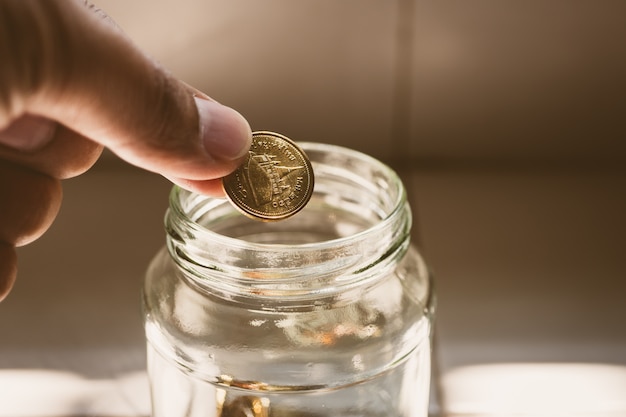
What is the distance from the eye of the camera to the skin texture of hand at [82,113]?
433 millimetres

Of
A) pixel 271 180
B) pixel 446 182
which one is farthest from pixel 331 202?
pixel 446 182

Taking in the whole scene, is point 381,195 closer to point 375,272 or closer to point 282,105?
point 375,272

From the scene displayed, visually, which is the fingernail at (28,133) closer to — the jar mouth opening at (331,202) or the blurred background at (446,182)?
the jar mouth opening at (331,202)

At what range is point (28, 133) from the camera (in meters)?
0.53

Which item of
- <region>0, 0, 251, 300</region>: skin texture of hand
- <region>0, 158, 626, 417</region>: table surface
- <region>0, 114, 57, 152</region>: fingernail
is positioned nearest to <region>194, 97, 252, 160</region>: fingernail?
<region>0, 0, 251, 300</region>: skin texture of hand

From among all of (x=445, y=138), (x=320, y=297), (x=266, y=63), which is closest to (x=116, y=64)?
(x=320, y=297)

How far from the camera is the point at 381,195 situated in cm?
64

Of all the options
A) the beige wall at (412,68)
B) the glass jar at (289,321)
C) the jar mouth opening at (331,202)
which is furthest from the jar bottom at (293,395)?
the beige wall at (412,68)

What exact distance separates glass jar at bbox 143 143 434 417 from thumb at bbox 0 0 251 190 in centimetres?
7

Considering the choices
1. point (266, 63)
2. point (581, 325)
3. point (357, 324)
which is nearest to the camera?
point (357, 324)

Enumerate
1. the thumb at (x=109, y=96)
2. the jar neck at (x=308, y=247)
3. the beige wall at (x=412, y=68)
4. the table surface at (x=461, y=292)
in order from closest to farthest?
the thumb at (x=109, y=96) < the jar neck at (x=308, y=247) < the table surface at (x=461, y=292) < the beige wall at (x=412, y=68)

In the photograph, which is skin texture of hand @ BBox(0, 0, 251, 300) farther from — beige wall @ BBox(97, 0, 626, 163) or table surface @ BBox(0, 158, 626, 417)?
beige wall @ BBox(97, 0, 626, 163)

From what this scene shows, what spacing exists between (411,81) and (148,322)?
49 centimetres

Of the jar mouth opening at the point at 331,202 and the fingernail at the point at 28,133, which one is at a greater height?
the fingernail at the point at 28,133
